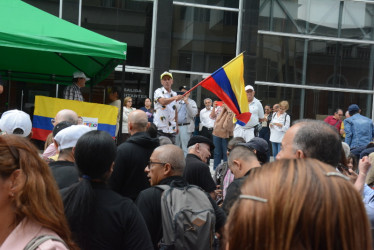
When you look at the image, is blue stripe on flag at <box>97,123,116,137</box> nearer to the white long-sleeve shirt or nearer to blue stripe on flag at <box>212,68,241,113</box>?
blue stripe on flag at <box>212,68,241,113</box>

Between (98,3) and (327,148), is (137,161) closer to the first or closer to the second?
(327,148)

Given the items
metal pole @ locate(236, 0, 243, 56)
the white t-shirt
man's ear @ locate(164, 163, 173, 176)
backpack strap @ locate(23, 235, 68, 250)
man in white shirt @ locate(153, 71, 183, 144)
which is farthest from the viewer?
metal pole @ locate(236, 0, 243, 56)

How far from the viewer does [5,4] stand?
24.6 ft

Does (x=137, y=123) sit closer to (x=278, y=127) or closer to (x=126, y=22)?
(x=278, y=127)

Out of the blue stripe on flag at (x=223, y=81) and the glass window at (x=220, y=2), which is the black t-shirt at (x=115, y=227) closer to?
the blue stripe on flag at (x=223, y=81)

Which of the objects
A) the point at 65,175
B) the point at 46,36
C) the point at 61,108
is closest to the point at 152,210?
the point at 65,175

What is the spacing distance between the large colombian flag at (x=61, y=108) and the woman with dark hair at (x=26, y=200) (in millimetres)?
5736

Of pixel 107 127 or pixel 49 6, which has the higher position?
pixel 49 6

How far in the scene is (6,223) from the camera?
2170 mm

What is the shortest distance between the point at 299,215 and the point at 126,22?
14.8 m

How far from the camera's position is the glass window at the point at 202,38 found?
16188 millimetres

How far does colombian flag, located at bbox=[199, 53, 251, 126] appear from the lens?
26.8ft

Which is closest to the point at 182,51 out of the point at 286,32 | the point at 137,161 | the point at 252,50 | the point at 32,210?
the point at 252,50

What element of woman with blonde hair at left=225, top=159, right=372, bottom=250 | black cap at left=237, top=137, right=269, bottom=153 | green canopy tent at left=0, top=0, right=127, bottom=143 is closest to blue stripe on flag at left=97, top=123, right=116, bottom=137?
green canopy tent at left=0, top=0, right=127, bottom=143
